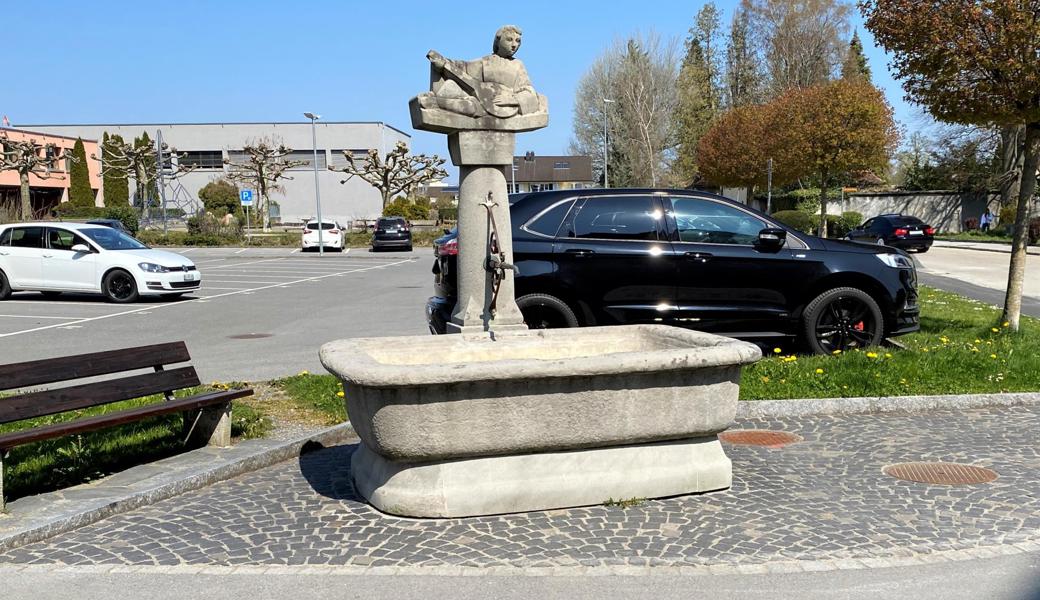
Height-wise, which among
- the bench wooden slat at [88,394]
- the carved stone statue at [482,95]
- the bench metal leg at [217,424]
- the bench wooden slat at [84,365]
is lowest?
the bench metal leg at [217,424]

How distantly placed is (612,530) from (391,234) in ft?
121

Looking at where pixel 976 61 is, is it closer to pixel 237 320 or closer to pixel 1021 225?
pixel 1021 225

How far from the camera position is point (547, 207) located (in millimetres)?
9148

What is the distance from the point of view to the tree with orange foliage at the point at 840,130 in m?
33.9

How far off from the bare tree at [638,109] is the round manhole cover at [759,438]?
192 feet

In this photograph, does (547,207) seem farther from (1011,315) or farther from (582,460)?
(1011,315)

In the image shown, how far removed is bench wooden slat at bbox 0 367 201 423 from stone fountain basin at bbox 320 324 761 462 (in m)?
1.39

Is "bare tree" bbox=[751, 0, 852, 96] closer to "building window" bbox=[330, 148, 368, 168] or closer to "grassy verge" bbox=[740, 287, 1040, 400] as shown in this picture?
"building window" bbox=[330, 148, 368, 168]

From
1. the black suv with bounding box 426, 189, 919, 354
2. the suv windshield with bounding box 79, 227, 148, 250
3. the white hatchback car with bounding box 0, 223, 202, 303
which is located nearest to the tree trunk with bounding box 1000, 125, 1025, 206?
the black suv with bounding box 426, 189, 919, 354

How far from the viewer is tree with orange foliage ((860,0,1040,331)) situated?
9547 mm

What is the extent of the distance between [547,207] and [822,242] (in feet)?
9.44

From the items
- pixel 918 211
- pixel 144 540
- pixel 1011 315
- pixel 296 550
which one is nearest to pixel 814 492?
pixel 296 550

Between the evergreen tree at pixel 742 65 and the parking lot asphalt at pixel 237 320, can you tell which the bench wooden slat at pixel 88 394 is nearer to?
the parking lot asphalt at pixel 237 320

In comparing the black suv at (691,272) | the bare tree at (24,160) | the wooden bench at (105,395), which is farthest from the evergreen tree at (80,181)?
the wooden bench at (105,395)
